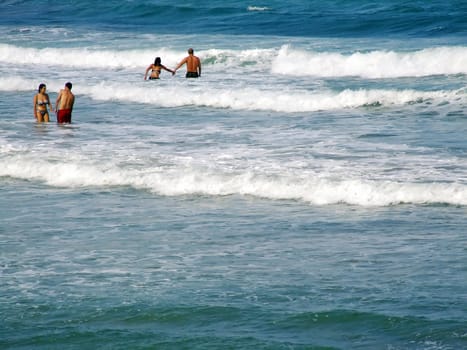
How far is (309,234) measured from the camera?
1070 centimetres

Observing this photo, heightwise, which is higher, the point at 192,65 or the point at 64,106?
the point at 192,65

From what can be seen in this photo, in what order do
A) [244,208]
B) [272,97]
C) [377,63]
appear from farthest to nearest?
[377,63], [272,97], [244,208]

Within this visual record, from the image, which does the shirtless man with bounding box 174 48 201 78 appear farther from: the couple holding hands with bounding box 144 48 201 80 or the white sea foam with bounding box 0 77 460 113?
the white sea foam with bounding box 0 77 460 113

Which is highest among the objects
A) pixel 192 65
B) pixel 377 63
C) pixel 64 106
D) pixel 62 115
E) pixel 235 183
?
pixel 192 65

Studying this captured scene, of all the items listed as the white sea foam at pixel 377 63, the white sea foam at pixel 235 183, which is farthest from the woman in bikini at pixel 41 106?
the white sea foam at pixel 377 63

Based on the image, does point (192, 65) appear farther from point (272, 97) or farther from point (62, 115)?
point (62, 115)

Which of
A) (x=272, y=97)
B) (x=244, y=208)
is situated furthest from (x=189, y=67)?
(x=244, y=208)

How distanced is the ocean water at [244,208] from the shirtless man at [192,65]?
0.31 metres

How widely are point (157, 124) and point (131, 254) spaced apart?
32.5 ft

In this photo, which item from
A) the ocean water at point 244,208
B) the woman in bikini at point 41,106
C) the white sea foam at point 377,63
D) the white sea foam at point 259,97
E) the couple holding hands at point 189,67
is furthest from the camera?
the white sea foam at point 377,63

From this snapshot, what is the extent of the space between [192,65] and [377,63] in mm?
5279

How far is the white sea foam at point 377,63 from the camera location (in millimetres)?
26797

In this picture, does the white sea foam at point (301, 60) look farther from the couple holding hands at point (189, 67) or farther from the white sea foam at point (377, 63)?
the couple holding hands at point (189, 67)

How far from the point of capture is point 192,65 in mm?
26500
